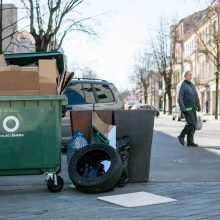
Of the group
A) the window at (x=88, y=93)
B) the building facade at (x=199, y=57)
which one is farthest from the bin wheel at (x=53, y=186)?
the building facade at (x=199, y=57)

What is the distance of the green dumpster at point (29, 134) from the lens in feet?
21.9

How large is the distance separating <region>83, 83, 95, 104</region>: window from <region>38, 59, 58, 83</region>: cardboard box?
6582mm

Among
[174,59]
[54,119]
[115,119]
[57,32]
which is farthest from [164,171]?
[174,59]

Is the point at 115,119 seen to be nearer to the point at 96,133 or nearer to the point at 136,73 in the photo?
the point at 96,133

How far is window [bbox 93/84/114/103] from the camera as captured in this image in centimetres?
1376

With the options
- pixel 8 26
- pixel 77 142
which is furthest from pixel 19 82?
pixel 8 26

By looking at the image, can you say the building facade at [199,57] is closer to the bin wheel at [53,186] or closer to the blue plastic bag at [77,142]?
the blue plastic bag at [77,142]

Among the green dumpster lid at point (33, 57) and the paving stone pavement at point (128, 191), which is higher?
the green dumpster lid at point (33, 57)

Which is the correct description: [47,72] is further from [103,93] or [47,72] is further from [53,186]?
[103,93]

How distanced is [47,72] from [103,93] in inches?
282

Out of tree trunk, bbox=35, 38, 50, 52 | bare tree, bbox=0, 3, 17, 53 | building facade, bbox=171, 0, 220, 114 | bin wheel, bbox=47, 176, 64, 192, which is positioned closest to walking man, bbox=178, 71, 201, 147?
bin wheel, bbox=47, 176, 64, 192

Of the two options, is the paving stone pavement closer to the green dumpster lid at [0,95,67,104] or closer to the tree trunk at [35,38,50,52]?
the green dumpster lid at [0,95,67,104]

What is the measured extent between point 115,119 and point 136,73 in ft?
311

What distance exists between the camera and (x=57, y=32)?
3045 centimetres
